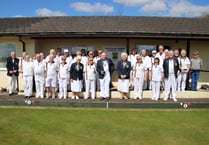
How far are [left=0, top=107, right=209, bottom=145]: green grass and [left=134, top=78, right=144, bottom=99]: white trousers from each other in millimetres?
1577

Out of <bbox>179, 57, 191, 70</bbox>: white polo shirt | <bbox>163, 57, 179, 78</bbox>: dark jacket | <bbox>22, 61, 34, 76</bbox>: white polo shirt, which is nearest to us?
<bbox>163, 57, 179, 78</bbox>: dark jacket

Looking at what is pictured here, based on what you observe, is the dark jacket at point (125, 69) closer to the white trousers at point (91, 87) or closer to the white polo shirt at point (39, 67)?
the white trousers at point (91, 87)

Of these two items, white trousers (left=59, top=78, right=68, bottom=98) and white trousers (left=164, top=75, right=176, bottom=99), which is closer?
white trousers (left=164, top=75, right=176, bottom=99)

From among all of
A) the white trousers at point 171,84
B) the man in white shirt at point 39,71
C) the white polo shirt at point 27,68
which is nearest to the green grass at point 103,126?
the white trousers at point 171,84

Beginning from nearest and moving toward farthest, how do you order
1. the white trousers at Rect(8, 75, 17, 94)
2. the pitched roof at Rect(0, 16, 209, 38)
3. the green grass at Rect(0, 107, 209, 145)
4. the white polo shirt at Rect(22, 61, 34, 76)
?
1. the green grass at Rect(0, 107, 209, 145)
2. the white polo shirt at Rect(22, 61, 34, 76)
3. the white trousers at Rect(8, 75, 17, 94)
4. the pitched roof at Rect(0, 16, 209, 38)

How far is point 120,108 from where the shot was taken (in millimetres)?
12344

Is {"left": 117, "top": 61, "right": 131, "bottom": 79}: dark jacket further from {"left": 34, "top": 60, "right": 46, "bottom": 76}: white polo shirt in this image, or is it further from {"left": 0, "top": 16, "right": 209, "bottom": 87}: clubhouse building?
{"left": 34, "top": 60, "right": 46, "bottom": 76}: white polo shirt

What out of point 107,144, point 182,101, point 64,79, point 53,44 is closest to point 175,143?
point 107,144

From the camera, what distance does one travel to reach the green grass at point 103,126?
7.94 m

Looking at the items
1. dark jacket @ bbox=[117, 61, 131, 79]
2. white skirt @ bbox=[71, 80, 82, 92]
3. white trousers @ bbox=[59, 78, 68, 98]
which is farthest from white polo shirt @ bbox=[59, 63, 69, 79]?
dark jacket @ bbox=[117, 61, 131, 79]

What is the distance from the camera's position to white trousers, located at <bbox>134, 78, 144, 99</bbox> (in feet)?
43.5

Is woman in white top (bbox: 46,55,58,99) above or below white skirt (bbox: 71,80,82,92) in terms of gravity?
above

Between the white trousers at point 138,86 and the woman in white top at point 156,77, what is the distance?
442 mm

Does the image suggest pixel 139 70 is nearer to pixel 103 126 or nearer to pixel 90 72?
pixel 90 72
